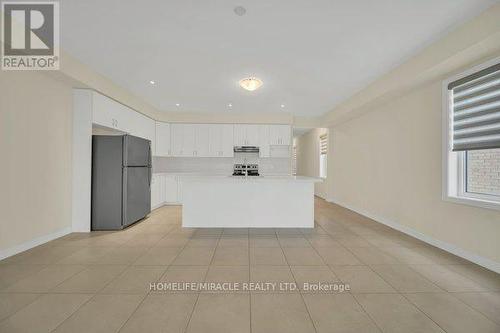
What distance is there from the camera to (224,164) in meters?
6.96

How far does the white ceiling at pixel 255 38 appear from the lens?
226 cm

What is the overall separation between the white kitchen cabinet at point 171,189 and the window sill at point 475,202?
232 inches

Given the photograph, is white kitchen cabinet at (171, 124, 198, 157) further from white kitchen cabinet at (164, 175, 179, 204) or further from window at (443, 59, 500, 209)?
window at (443, 59, 500, 209)

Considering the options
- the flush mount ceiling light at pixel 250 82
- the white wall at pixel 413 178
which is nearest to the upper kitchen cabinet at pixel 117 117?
the flush mount ceiling light at pixel 250 82

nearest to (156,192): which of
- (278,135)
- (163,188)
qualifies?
(163,188)

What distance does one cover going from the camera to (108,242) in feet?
11.3

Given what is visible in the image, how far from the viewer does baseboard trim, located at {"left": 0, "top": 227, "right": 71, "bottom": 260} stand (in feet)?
9.18

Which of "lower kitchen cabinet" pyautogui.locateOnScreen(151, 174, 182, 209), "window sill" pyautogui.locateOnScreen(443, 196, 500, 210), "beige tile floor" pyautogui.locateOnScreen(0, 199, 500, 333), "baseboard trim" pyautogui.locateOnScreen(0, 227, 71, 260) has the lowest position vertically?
"beige tile floor" pyautogui.locateOnScreen(0, 199, 500, 333)

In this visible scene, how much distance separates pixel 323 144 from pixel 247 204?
4.97 metres

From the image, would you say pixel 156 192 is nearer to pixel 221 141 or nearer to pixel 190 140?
pixel 190 140

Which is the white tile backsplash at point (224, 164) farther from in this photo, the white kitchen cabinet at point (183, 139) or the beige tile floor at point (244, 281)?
the beige tile floor at point (244, 281)

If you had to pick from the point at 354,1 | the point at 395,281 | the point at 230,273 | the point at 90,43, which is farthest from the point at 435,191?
the point at 90,43

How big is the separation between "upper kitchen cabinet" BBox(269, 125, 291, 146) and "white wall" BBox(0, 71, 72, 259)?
15.4 ft

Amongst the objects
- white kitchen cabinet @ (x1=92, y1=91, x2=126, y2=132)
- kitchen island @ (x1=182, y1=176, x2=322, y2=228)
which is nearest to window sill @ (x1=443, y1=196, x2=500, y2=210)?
kitchen island @ (x1=182, y1=176, x2=322, y2=228)
